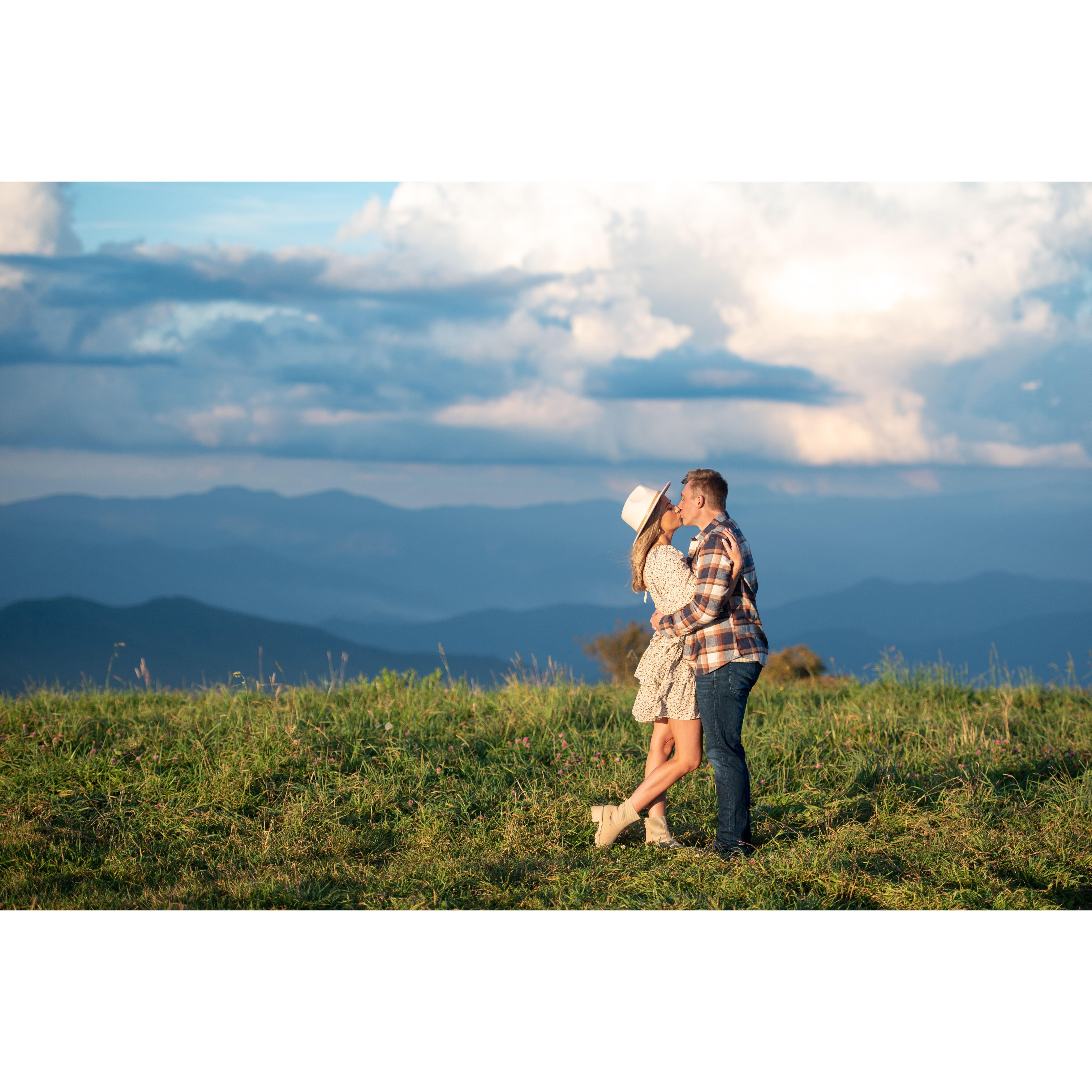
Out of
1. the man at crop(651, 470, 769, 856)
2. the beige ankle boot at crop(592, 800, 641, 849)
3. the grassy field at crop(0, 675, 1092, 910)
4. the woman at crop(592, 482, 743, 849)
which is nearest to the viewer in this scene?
the grassy field at crop(0, 675, 1092, 910)

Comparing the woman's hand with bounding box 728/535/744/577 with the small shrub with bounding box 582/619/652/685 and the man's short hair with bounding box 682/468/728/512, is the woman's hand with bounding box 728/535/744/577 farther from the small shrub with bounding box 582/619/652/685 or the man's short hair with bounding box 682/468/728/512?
the small shrub with bounding box 582/619/652/685

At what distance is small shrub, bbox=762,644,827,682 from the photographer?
44.2 ft

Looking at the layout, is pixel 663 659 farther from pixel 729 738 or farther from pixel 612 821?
pixel 612 821

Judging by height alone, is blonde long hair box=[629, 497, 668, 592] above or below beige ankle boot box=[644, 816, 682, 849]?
above

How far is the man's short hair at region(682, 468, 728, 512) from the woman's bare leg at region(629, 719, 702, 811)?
4.24 ft

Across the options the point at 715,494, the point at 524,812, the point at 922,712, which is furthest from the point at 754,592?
the point at 922,712

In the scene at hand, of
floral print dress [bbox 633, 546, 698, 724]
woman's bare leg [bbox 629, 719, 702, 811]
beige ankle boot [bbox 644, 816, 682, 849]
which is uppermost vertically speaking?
floral print dress [bbox 633, 546, 698, 724]

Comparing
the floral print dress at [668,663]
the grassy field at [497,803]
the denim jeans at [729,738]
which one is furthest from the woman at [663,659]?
the grassy field at [497,803]

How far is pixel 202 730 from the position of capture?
8.03m

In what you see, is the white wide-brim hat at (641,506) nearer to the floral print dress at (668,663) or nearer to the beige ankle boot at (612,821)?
the floral print dress at (668,663)

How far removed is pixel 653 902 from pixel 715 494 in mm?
2284

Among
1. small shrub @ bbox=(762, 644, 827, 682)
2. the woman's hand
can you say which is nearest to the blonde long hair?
the woman's hand

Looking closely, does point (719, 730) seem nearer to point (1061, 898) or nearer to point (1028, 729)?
point (1061, 898)

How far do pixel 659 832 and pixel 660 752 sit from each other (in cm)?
50
